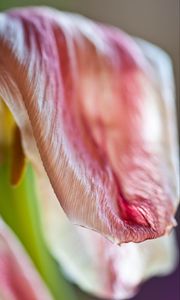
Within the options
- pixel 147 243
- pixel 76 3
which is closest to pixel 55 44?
pixel 147 243

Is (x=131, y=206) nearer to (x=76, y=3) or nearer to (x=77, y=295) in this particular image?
(x=77, y=295)

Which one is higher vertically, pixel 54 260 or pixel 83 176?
pixel 83 176

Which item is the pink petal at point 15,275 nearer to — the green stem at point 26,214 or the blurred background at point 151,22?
the green stem at point 26,214

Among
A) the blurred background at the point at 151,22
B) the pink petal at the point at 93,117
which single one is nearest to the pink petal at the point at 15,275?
the pink petal at the point at 93,117

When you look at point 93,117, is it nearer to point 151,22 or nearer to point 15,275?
point 15,275

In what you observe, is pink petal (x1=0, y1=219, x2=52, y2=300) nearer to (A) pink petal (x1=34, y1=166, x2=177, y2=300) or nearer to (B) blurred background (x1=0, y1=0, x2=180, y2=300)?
(A) pink petal (x1=34, y1=166, x2=177, y2=300)

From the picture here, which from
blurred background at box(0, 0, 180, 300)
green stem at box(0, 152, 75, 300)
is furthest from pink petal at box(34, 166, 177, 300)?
blurred background at box(0, 0, 180, 300)

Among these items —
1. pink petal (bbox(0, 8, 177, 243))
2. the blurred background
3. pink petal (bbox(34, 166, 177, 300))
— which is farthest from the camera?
the blurred background
